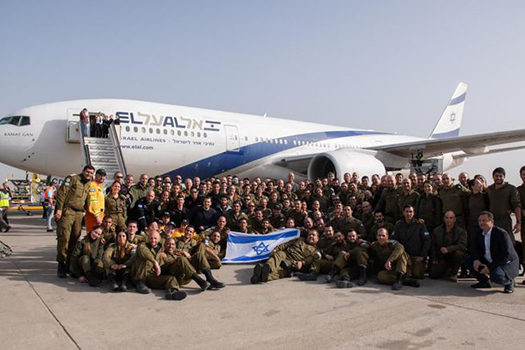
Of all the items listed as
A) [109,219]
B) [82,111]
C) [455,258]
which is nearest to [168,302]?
[109,219]

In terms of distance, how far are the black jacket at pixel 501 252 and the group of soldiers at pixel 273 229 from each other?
261 mm

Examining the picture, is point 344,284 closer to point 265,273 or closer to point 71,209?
point 265,273

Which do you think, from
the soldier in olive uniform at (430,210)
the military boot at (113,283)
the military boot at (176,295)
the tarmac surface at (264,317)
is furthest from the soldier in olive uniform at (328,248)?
the military boot at (113,283)

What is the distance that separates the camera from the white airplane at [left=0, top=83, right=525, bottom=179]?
35.7 feet

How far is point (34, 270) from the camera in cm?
629

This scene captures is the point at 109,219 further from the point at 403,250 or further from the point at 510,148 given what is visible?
the point at 510,148

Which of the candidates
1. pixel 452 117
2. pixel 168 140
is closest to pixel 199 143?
pixel 168 140

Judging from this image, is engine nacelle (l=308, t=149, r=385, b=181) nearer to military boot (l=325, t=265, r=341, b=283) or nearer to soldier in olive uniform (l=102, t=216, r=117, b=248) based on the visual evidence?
military boot (l=325, t=265, r=341, b=283)

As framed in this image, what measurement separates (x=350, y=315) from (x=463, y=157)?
20271 millimetres

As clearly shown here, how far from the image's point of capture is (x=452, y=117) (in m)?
24.3

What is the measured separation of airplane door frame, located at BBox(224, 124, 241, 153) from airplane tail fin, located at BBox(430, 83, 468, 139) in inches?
568

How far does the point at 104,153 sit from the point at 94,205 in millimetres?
4798

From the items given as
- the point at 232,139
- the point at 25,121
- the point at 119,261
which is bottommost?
the point at 119,261

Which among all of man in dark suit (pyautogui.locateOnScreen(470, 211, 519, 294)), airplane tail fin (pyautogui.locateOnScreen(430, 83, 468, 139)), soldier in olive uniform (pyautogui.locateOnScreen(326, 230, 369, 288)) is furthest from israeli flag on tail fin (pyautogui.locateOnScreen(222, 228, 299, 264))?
airplane tail fin (pyautogui.locateOnScreen(430, 83, 468, 139))
